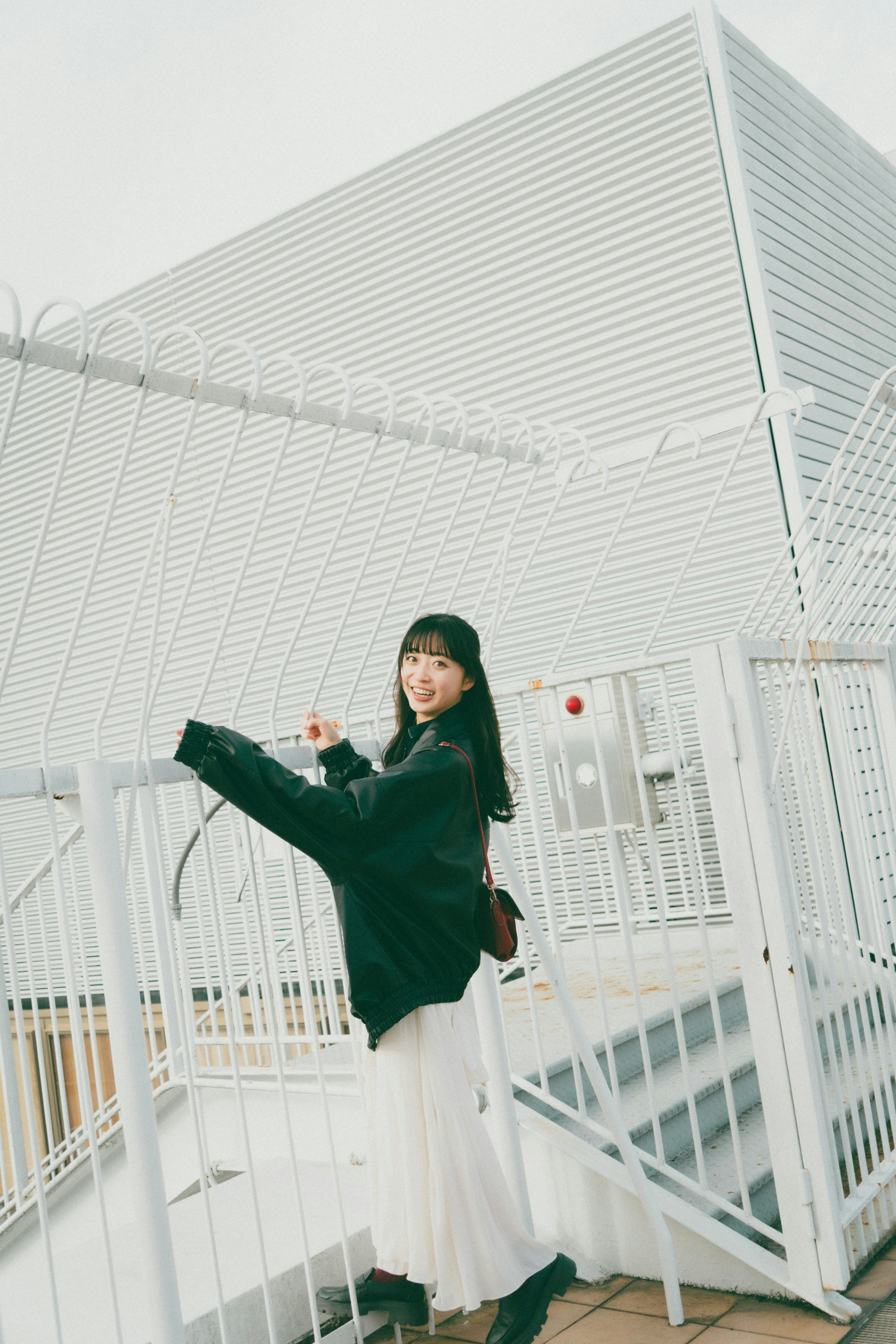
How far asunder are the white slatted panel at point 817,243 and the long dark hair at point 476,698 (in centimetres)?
329

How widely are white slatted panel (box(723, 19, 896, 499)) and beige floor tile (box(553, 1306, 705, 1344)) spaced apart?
3.72 meters

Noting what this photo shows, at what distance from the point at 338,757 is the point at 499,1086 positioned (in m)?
1.16

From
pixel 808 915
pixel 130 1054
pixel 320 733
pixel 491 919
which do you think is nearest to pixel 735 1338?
pixel 808 915

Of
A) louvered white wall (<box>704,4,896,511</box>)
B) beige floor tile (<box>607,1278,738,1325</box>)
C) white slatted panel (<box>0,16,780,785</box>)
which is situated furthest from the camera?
white slatted panel (<box>0,16,780,785</box>)

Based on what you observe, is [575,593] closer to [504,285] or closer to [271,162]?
[504,285]

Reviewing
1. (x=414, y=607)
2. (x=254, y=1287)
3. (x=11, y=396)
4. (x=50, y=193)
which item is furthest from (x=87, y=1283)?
(x=50, y=193)

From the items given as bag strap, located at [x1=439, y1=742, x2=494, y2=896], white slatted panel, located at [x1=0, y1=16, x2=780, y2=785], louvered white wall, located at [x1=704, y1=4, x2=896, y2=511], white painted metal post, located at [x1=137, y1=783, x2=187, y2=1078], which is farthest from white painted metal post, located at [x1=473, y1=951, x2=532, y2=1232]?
louvered white wall, located at [x1=704, y1=4, x2=896, y2=511]

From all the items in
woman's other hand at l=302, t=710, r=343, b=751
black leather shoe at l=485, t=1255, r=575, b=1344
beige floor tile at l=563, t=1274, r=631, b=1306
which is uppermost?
woman's other hand at l=302, t=710, r=343, b=751

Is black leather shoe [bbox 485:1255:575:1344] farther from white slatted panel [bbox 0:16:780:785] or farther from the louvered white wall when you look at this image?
the louvered white wall

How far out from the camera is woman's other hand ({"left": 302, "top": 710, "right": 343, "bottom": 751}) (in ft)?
6.66

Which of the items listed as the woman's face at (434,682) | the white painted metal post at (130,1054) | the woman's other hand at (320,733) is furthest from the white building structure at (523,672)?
the woman's face at (434,682)

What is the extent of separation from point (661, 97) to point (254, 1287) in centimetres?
538

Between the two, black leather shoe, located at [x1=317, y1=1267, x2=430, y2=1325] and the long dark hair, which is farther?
black leather shoe, located at [x1=317, y1=1267, x2=430, y2=1325]

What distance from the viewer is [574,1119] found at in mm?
2906
